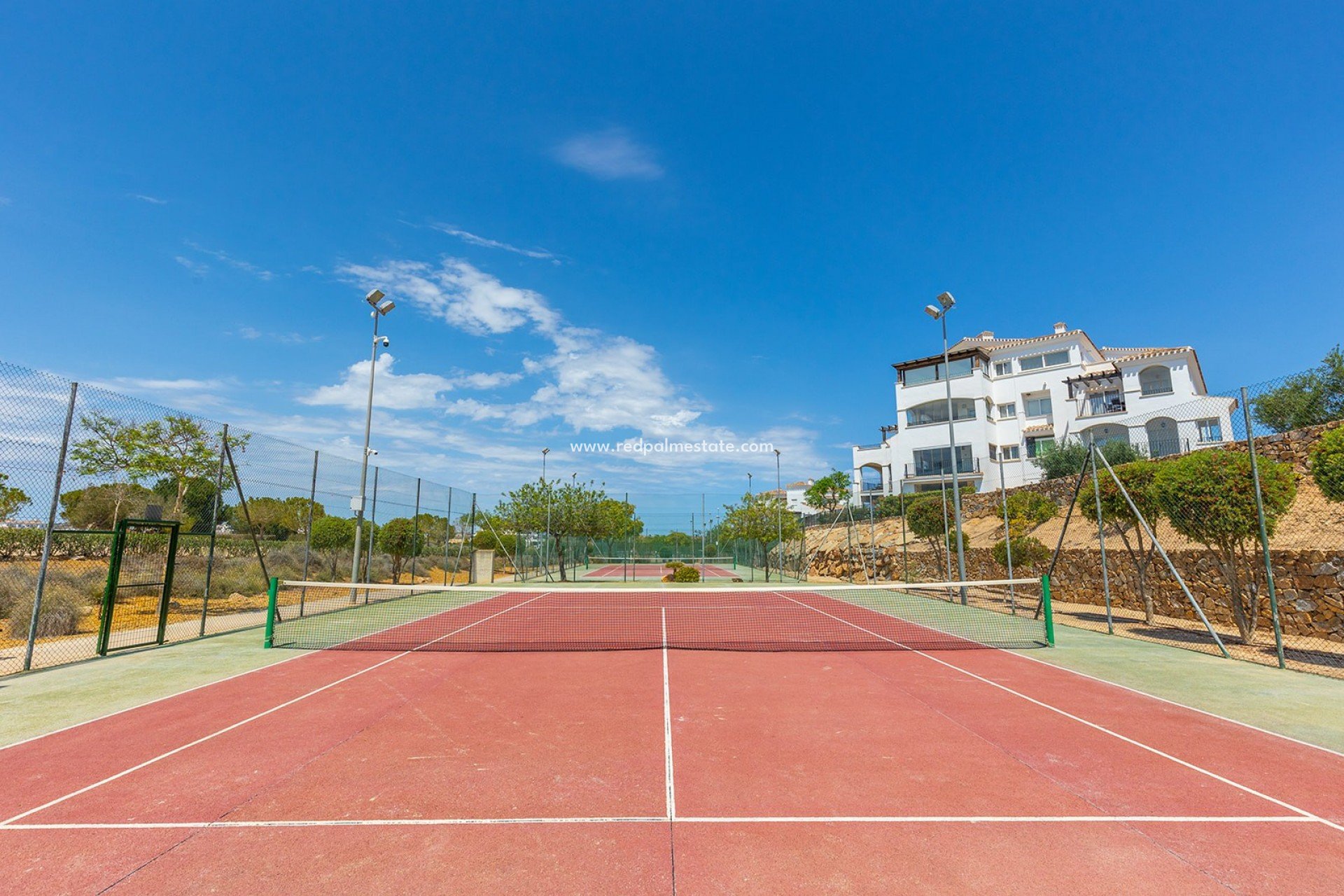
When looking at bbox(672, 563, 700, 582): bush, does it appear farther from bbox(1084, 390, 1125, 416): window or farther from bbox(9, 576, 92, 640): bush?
bbox(1084, 390, 1125, 416): window

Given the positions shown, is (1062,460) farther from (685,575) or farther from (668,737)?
(668,737)

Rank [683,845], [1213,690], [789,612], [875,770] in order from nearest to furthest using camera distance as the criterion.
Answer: [683,845] → [875,770] → [1213,690] → [789,612]

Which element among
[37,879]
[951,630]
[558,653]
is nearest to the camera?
[37,879]

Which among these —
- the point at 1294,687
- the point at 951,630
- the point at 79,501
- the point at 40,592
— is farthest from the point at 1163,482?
the point at 79,501

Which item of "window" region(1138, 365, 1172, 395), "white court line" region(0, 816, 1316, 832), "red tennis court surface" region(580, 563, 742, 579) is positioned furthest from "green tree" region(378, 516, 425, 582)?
"window" region(1138, 365, 1172, 395)

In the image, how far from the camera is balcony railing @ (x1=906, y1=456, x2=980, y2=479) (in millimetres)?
47500

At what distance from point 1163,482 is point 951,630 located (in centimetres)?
523

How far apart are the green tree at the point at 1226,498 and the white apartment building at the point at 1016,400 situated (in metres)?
32.6

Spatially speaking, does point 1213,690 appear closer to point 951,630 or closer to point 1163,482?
point 1163,482

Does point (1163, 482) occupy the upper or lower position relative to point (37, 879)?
upper

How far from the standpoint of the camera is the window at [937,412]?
48.4m

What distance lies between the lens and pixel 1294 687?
8.75 meters

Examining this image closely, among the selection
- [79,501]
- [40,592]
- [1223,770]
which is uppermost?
[79,501]

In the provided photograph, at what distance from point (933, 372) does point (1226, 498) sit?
4074cm
